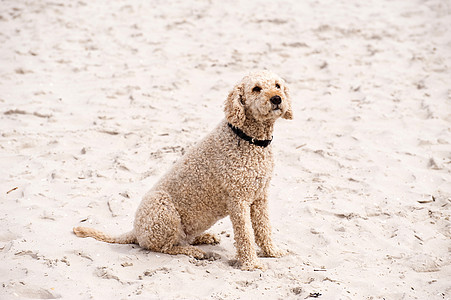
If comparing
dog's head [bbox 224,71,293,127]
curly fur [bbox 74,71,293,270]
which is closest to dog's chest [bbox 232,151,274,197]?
curly fur [bbox 74,71,293,270]

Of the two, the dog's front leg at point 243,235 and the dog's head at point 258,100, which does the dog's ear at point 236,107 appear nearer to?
the dog's head at point 258,100

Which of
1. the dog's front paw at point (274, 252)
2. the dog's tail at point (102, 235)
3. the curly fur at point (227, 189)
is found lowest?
the dog's front paw at point (274, 252)

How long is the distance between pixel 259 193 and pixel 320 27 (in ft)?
19.6

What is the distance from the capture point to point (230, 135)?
11.6ft

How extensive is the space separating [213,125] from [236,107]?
258 cm

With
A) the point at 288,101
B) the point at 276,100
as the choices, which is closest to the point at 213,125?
the point at 288,101

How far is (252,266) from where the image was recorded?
3.44m

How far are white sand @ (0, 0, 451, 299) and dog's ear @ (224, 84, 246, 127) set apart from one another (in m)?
1.06

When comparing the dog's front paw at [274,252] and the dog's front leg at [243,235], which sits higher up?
the dog's front leg at [243,235]

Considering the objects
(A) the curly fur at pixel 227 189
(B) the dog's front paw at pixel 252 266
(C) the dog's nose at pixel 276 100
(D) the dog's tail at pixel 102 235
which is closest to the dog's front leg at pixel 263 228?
(A) the curly fur at pixel 227 189

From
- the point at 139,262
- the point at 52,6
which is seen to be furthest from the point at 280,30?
the point at 139,262

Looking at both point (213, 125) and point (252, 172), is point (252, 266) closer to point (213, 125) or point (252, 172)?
point (252, 172)

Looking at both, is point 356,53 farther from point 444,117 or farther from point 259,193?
point 259,193

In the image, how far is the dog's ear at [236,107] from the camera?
337 cm
